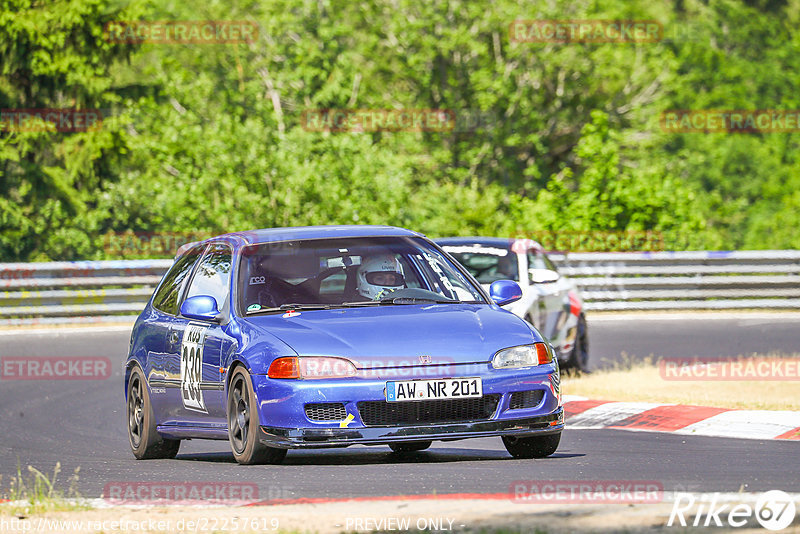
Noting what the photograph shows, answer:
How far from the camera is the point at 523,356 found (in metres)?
8.52

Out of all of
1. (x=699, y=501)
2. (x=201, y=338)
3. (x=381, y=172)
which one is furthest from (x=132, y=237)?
(x=699, y=501)

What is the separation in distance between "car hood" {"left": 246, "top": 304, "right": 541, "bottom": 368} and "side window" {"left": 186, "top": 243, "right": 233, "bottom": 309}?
2.44 ft

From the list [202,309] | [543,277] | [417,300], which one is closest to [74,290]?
[543,277]

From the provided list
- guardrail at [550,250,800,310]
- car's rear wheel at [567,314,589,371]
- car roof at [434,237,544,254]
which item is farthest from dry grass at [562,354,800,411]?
guardrail at [550,250,800,310]

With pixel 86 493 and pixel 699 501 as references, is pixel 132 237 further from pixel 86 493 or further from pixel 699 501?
pixel 699 501

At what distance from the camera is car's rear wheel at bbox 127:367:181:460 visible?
33.4ft

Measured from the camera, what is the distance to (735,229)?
52125 millimetres

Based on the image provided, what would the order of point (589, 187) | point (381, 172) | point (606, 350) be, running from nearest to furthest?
point (606, 350)
point (589, 187)
point (381, 172)

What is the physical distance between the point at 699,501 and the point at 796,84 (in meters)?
52.1

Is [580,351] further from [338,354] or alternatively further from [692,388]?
[338,354]

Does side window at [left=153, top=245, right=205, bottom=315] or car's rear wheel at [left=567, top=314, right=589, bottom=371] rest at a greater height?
side window at [left=153, top=245, right=205, bottom=315]

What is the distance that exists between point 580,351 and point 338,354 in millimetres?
8593

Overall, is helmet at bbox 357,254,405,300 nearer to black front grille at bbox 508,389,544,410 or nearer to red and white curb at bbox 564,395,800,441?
black front grille at bbox 508,389,544,410

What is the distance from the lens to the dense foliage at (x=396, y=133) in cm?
3111
